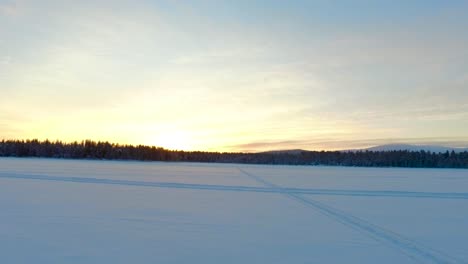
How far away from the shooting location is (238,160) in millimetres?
96375

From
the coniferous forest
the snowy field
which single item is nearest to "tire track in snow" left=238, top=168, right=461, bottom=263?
the snowy field

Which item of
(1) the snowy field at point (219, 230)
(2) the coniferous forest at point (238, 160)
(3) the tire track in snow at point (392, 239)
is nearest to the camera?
(1) the snowy field at point (219, 230)

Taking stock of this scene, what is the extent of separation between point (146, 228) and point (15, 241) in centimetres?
224

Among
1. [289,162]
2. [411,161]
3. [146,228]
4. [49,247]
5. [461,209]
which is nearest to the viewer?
[49,247]

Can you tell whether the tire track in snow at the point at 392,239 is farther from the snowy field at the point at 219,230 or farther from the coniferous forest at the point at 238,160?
the coniferous forest at the point at 238,160

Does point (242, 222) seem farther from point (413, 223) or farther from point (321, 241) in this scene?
point (413, 223)

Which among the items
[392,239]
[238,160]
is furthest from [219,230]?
[238,160]

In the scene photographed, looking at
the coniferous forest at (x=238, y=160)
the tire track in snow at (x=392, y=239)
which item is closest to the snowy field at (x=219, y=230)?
the tire track in snow at (x=392, y=239)

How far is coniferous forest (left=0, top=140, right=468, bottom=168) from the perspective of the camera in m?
74.6

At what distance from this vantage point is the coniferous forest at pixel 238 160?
245 feet

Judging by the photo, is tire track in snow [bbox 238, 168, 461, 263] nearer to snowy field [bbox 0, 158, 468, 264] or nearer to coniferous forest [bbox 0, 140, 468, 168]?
snowy field [bbox 0, 158, 468, 264]

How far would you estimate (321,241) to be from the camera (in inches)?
280

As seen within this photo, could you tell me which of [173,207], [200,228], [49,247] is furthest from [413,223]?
[49,247]

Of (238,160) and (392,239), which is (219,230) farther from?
(238,160)
